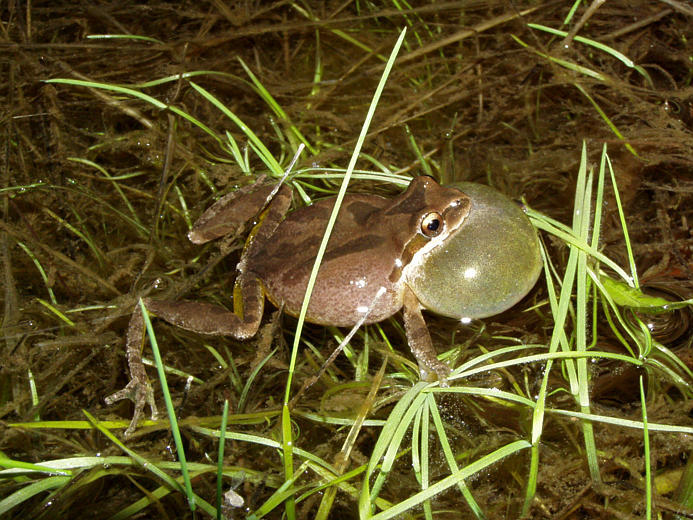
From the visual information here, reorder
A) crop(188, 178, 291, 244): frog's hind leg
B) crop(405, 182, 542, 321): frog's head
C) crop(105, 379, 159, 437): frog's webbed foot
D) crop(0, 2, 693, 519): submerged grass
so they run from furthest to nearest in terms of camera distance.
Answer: crop(188, 178, 291, 244): frog's hind leg < crop(105, 379, 159, 437): frog's webbed foot < crop(405, 182, 542, 321): frog's head < crop(0, 2, 693, 519): submerged grass

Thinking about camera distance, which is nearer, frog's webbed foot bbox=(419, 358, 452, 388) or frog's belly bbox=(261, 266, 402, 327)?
frog's webbed foot bbox=(419, 358, 452, 388)

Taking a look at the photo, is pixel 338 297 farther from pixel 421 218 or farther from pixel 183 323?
pixel 183 323

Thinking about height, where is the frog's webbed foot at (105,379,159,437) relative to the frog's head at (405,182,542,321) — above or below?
below

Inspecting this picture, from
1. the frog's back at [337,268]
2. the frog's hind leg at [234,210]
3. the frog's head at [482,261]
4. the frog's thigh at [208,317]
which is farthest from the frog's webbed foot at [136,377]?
the frog's head at [482,261]

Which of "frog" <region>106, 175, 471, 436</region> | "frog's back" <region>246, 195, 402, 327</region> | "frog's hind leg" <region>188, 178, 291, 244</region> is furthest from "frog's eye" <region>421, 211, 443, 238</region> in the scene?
"frog's hind leg" <region>188, 178, 291, 244</region>

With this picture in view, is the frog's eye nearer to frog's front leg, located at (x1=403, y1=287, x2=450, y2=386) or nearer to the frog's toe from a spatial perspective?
frog's front leg, located at (x1=403, y1=287, x2=450, y2=386)

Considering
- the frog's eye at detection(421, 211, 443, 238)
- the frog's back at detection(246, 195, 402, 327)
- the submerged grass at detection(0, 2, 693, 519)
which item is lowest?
the submerged grass at detection(0, 2, 693, 519)

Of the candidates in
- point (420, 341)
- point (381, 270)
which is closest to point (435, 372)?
point (420, 341)

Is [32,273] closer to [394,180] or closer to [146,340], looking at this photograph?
[146,340]
